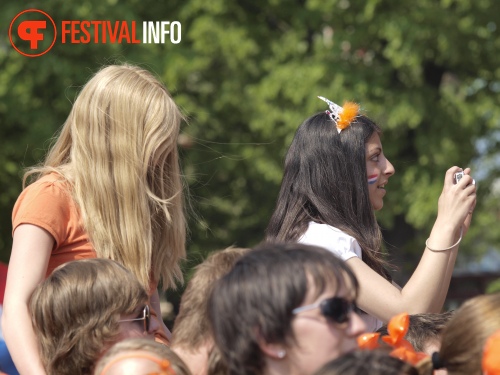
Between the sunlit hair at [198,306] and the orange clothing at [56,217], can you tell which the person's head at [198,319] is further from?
the orange clothing at [56,217]

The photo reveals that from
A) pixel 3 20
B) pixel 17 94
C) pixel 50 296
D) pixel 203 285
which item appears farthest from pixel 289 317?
pixel 17 94

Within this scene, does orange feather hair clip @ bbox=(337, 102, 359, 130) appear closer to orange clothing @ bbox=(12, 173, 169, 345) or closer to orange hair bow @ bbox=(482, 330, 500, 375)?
orange clothing @ bbox=(12, 173, 169, 345)

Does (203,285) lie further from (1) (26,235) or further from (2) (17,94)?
(2) (17,94)

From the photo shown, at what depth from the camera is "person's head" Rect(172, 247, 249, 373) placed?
272cm

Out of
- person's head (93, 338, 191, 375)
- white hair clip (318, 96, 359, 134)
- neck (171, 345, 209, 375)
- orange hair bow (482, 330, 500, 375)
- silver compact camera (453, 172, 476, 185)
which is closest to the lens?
orange hair bow (482, 330, 500, 375)

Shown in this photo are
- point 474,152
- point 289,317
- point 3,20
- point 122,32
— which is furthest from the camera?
point 474,152

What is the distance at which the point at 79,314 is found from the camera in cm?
274

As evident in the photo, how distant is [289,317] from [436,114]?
30.1 ft

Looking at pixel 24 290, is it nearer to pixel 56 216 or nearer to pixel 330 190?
pixel 56 216

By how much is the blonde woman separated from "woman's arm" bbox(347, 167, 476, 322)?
0.73 m

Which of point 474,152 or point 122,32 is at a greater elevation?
point 122,32

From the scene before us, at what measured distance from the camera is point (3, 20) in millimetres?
8438

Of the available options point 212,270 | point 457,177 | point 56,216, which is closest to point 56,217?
point 56,216

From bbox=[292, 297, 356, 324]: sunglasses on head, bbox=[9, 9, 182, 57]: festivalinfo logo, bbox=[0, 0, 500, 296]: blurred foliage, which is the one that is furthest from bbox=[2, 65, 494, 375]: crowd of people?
bbox=[0, 0, 500, 296]: blurred foliage
